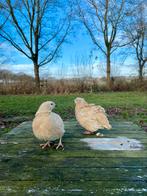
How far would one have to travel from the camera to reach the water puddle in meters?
2.45

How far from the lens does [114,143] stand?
2.59 metres

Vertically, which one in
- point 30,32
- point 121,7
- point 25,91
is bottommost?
point 25,91

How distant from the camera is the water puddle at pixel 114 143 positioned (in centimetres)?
245

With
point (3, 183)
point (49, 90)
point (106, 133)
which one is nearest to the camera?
point (3, 183)

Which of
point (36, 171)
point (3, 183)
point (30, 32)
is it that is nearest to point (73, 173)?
point (36, 171)

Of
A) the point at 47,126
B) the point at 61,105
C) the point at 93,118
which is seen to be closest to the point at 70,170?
the point at 47,126

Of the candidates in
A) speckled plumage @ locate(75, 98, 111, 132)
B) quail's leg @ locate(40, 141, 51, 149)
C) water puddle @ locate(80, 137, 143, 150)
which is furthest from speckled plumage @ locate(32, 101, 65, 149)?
speckled plumage @ locate(75, 98, 111, 132)

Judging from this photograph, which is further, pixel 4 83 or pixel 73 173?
pixel 4 83

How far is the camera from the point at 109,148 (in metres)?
2.42

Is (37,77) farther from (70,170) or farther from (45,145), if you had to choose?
(70,170)

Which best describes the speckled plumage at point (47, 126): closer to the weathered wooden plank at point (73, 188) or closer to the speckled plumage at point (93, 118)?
the speckled plumage at point (93, 118)

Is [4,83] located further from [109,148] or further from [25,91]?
[109,148]

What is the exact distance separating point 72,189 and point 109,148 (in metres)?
0.86

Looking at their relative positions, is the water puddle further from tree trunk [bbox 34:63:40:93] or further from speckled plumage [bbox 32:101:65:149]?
tree trunk [bbox 34:63:40:93]
